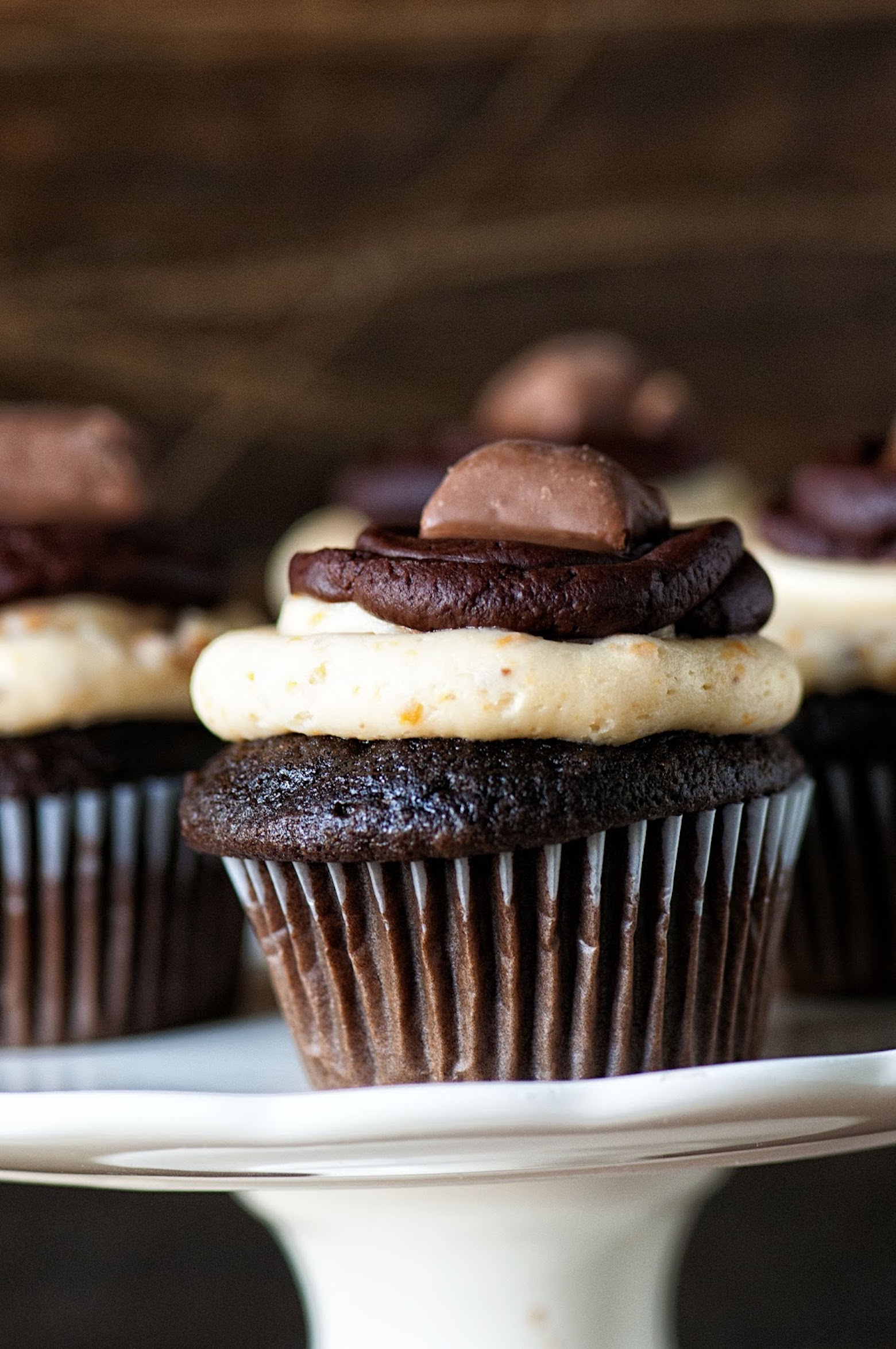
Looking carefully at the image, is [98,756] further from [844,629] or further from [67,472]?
[844,629]

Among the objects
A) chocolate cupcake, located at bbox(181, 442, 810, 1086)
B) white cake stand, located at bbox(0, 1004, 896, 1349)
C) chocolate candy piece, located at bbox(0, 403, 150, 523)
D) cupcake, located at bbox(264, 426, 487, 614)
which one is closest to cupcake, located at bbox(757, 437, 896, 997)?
white cake stand, located at bbox(0, 1004, 896, 1349)

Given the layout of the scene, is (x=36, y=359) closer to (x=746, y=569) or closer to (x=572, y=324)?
(x=572, y=324)

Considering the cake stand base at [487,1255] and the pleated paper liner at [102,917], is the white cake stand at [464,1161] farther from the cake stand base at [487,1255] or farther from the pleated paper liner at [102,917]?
the pleated paper liner at [102,917]

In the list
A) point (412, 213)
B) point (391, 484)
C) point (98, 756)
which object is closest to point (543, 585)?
point (98, 756)

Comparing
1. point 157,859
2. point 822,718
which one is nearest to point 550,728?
point 822,718

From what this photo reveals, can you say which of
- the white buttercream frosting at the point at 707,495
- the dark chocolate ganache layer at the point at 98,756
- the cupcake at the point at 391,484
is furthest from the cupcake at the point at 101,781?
the white buttercream frosting at the point at 707,495

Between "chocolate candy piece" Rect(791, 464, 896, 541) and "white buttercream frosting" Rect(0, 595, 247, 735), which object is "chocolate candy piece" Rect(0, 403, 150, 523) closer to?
"white buttercream frosting" Rect(0, 595, 247, 735)
